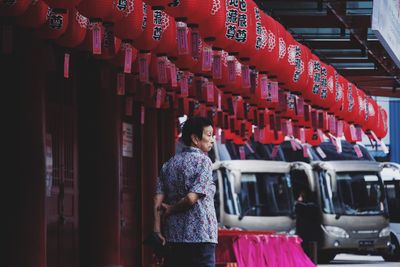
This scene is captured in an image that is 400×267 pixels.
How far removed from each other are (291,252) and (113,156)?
3.01 m

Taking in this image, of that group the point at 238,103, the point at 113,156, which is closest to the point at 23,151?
the point at 113,156

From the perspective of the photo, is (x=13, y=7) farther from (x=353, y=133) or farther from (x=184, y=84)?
(x=353, y=133)

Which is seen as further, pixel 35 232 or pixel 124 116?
pixel 124 116

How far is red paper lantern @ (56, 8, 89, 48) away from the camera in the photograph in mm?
12234

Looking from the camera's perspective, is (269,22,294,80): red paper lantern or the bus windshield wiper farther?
the bus windshield wiper

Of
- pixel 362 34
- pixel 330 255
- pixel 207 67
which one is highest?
pixel 362 34

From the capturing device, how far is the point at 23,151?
12.9 meters

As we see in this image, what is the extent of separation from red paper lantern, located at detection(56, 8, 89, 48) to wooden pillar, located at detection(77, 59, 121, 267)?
12.0 ft

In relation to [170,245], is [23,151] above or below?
above

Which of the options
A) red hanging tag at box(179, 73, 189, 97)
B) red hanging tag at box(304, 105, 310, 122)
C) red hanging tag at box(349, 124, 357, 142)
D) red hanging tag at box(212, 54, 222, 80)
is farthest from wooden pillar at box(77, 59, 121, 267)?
red hanging tag at box(349, 124, 357, 142)

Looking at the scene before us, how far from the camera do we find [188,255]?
10.5 m

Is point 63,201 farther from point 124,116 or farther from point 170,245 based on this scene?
point 170,245

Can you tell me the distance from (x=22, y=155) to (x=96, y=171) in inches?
144

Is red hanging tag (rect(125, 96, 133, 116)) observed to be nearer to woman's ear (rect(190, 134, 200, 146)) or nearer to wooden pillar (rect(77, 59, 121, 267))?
wooden pillar (rect(77, 59, 121, 267))
